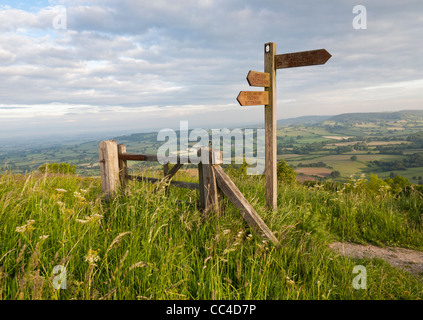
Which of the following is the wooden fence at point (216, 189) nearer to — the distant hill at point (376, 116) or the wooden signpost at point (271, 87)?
the wooden signpost at point (271, 87)

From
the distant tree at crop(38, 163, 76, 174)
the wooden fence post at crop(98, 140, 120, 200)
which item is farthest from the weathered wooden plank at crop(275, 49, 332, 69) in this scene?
the distant tree at crop(38, 163, 76, 174)

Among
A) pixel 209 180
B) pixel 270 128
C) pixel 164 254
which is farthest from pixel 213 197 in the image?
pixel 270 128

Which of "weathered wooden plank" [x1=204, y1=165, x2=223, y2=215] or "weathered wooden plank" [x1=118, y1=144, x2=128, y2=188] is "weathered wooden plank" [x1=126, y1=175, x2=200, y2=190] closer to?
"weathered wooden plank" [x1=118, y1=144, x2=128, y2=188]

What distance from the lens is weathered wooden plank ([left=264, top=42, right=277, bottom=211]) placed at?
18.0 feet

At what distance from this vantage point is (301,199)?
278 inches

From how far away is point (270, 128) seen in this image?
555cm

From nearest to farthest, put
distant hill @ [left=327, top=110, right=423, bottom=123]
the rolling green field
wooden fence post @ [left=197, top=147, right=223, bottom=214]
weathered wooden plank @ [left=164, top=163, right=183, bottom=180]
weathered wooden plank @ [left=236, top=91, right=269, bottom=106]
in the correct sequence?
wooden fence post @ [left=197, top=147, right=223, bottom=214] < weathered wooden plank @ [left=236, top=91, right=269, bottom=106] < weathered wooden plank @ [left=164, top=163, right=183, bottom=180] < the rolling green field < distant hill @ [left=327, top=110, right=423, bottom=123]

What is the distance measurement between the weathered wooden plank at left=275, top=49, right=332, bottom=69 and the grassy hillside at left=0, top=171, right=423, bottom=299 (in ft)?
9.37

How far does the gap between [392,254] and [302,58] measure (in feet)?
14.0

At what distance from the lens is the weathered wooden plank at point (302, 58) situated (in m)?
4.99

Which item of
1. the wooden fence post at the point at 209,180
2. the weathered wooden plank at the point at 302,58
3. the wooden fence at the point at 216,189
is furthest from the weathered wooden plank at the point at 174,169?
the weathered wooden plank at the point at 302,58
